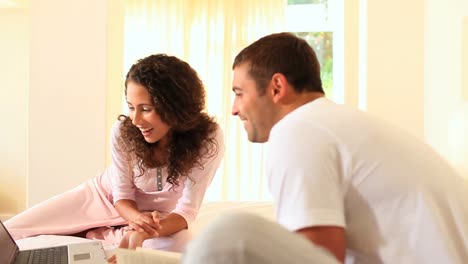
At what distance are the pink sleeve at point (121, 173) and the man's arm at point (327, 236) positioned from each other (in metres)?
1.18

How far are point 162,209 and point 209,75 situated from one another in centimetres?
249

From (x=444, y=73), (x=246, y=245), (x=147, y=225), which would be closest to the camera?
(x=246, y=245)

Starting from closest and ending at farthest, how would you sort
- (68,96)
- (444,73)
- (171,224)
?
(171,224), (444,73), (68,96)

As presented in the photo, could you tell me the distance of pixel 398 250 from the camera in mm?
837

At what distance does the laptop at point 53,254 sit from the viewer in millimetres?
1356

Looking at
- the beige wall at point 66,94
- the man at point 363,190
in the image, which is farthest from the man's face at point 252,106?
the beige wall at point 66,94

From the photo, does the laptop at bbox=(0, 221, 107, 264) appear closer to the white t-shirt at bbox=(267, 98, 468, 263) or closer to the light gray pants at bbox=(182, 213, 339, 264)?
the white t-shirt at bbox=(267, 98, 468, 263)

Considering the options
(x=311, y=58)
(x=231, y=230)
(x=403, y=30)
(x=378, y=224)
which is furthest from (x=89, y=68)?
(x=231, y=230)

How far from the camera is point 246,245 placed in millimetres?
511

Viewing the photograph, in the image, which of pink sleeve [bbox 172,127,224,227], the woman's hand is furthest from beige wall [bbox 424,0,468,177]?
the woman's hand

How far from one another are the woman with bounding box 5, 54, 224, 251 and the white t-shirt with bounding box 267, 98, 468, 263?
876 millimetres

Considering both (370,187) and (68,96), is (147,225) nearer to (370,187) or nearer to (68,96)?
(370,187)

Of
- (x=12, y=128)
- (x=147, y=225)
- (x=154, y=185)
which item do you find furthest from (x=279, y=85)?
(x=12, y=128)

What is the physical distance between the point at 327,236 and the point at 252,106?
0.33 meters
